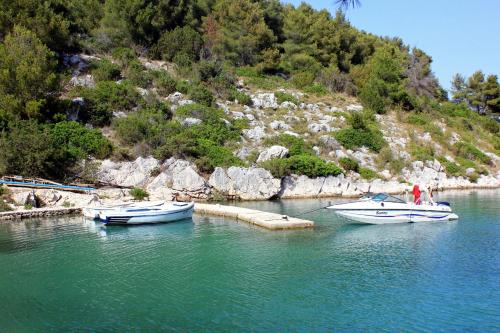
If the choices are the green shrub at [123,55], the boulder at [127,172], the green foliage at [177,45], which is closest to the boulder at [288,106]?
the green foliage at [177,45]

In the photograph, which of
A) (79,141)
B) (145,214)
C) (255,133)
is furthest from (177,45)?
(145,214)

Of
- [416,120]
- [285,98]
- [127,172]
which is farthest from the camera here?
[416,120]

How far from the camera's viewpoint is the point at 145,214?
88.1 ft

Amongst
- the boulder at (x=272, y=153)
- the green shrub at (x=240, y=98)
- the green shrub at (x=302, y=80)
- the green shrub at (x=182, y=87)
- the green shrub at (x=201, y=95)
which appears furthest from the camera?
the green shrub at (x=302, y=80)

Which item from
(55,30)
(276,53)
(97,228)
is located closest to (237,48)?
(276,53)

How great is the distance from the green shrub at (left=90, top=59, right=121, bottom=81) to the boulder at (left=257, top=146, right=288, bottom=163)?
2011cm

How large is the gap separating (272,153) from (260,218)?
14.6m

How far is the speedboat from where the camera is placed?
26.1m

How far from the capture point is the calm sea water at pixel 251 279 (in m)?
11.9

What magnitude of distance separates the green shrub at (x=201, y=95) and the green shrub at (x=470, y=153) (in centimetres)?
2859

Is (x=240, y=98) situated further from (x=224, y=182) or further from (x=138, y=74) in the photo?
(x=224, y=182)

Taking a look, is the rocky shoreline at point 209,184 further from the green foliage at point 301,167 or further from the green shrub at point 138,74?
the green shrub at point 138,74

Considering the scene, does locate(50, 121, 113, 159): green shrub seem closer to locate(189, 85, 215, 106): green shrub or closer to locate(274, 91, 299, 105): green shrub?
locate(189, 85, 215, 106): green shrub

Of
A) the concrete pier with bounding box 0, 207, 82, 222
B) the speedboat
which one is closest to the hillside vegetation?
the concrete pier with bounding box 0, 207, 82, 222
